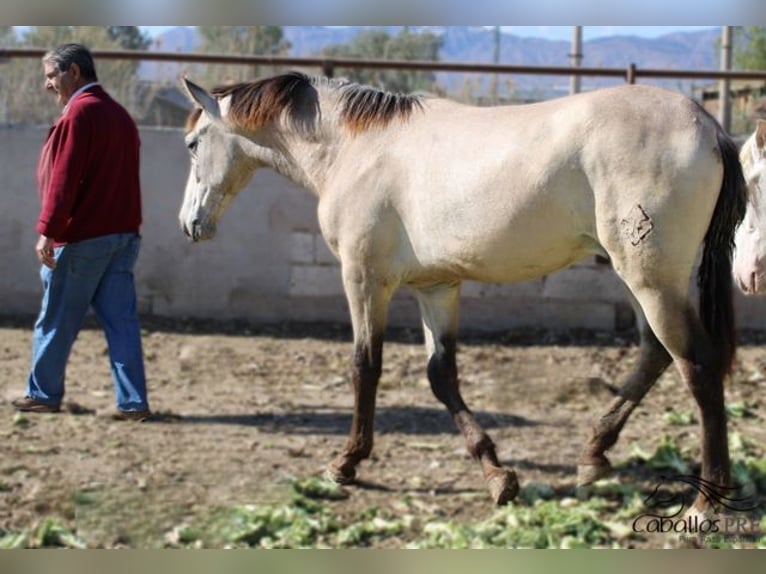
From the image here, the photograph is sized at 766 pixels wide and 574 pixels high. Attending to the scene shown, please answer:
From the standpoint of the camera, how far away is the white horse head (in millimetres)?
5656

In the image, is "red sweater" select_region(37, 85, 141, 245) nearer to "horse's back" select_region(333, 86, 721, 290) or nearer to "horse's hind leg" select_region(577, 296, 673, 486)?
"horse's back" select_region(333, 86, 721, 290)

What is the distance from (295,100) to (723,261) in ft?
7.83

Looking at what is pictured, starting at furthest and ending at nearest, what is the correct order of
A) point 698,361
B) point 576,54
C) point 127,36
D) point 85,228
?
point 127,36 → point 576,54 → point 85,228 → point 698,361

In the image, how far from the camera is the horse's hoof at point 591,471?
16.9ft

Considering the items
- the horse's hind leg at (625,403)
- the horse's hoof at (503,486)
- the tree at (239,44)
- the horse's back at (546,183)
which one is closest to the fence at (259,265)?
the tree at (239,44)

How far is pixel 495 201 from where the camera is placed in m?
4.56

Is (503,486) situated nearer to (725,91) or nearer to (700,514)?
(700,514)

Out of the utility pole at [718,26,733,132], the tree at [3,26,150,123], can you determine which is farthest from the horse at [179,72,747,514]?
the tree at [3,26,150,123]

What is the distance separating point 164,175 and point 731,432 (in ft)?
16.4

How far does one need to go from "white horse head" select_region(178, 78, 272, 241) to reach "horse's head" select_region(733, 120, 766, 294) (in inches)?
100

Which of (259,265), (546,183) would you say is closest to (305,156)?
(546,183)

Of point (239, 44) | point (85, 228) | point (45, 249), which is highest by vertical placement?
point (239, 44)

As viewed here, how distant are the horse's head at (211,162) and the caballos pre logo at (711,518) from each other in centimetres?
281

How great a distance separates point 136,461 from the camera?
5387mm
